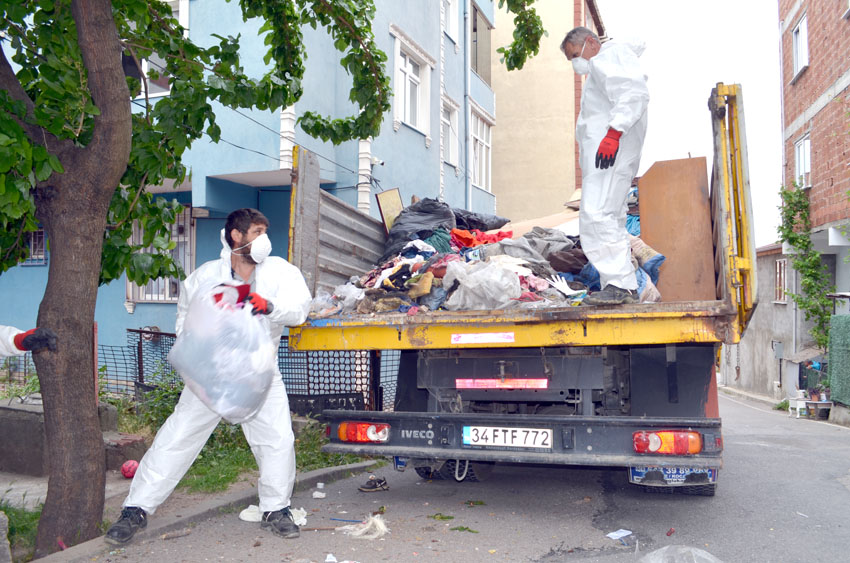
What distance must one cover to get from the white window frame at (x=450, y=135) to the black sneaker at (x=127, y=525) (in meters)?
13.5

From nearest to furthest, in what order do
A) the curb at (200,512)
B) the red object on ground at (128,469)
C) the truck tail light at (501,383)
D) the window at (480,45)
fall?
the curb at (200,512), the truck tail light at (501,383), the red object on ground at (128,469), the window at (480,45)

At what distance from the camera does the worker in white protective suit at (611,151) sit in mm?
4664

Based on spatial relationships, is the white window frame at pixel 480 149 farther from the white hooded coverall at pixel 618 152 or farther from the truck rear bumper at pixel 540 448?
the truck rear bumper at pixel 540 448

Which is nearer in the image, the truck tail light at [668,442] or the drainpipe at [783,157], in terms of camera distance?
the truck tail light at [668,442]

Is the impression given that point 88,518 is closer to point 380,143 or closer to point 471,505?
point 471,505

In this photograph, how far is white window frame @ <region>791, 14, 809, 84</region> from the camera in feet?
57.2

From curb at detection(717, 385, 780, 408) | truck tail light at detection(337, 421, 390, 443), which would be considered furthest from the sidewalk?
truck tail light at detection(337, 421, 390, 443)

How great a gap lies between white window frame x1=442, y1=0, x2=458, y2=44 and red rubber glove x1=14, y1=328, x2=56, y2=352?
45.8 ft

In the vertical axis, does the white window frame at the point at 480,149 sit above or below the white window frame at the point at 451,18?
below

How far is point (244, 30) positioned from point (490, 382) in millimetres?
8301

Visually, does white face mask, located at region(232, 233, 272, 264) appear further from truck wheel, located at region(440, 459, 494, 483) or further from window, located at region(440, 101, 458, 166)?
window, located at region(440, 101, 458, 166)

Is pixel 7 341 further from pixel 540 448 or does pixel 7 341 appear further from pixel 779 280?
pixel 779 280

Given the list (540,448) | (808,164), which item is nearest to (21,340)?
(540,448)

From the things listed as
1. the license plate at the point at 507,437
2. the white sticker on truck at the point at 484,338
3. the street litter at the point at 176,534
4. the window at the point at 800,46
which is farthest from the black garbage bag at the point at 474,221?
the window at the point at 800,46
